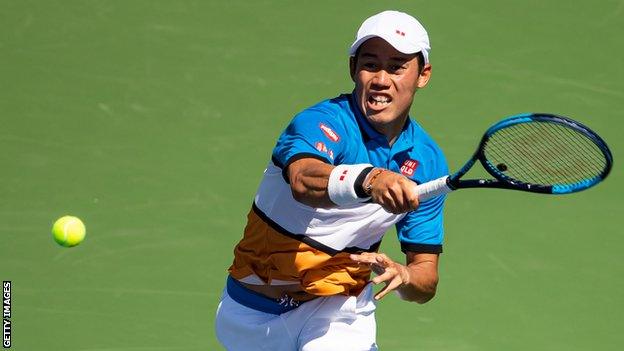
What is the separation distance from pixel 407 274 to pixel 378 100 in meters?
0.68

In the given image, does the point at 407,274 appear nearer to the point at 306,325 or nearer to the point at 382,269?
the point at 382,269

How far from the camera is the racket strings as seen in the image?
5383mm

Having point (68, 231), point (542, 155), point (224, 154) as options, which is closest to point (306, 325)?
point (542, 155)

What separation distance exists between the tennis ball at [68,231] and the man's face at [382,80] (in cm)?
255

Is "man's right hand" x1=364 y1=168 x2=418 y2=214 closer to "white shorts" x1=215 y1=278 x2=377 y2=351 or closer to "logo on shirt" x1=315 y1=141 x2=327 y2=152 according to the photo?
"logo on shirt" x1=315 y1=141 x2=327 y2=152

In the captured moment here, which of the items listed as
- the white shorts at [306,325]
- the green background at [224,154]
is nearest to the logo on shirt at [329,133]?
the white shorts at [306,325]

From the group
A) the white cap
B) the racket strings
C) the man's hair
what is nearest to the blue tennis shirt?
the man's hair

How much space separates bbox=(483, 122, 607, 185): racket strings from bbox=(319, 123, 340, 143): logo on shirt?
55 centimetres

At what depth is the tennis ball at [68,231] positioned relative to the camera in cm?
770

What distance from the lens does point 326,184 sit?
5.09m

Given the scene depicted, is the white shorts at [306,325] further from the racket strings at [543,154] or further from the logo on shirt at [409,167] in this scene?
the racket strings at [543,154]

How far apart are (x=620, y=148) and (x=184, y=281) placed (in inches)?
111

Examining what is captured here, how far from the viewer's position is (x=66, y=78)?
29.7ft

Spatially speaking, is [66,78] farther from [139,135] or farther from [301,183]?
[301,183]
